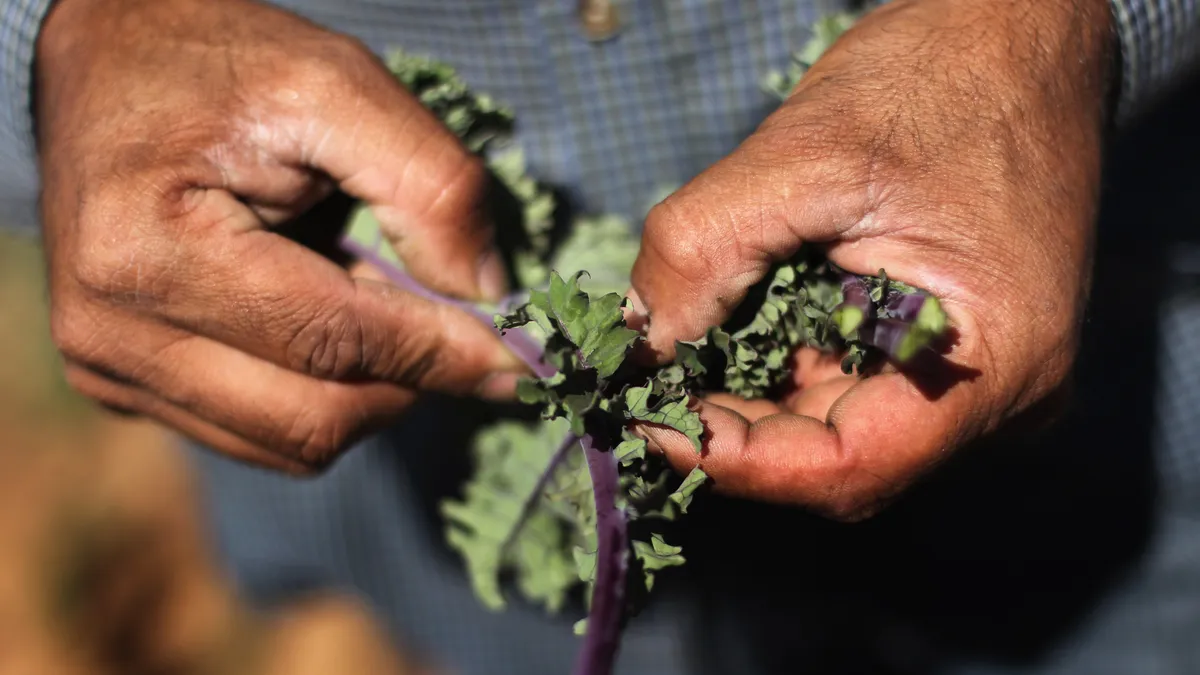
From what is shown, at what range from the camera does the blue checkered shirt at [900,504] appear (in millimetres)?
2205

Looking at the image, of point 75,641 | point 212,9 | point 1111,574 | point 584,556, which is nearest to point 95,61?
point 212,9

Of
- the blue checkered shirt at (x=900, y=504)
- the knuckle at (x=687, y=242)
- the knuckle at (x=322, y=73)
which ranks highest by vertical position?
the knuckle at (x=322, y=73)

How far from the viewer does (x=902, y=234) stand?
136 centimetres

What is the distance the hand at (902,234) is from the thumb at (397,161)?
42 cm

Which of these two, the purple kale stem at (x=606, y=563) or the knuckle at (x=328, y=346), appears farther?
the knuckle at (x=328, y=346)

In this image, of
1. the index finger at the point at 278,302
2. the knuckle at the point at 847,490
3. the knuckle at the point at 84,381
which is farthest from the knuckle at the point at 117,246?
the knuckle at the point at 847,490

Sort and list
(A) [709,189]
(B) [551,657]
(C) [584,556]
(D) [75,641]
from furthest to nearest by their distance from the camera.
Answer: (D) [75,641], (B) [551,657], (C) [584,556], (A) [709,189]

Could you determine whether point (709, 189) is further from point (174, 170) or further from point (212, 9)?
point (212, 9)

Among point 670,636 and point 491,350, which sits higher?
point 491,350

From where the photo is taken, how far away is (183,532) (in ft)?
20.6

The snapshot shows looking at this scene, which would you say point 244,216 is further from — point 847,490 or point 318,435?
point 847,490

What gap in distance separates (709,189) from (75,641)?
6.03 metres

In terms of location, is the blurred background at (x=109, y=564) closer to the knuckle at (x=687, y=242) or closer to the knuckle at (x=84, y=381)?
the knuckle at (x=84, y=381)

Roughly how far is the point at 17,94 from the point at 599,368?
5.32ft
